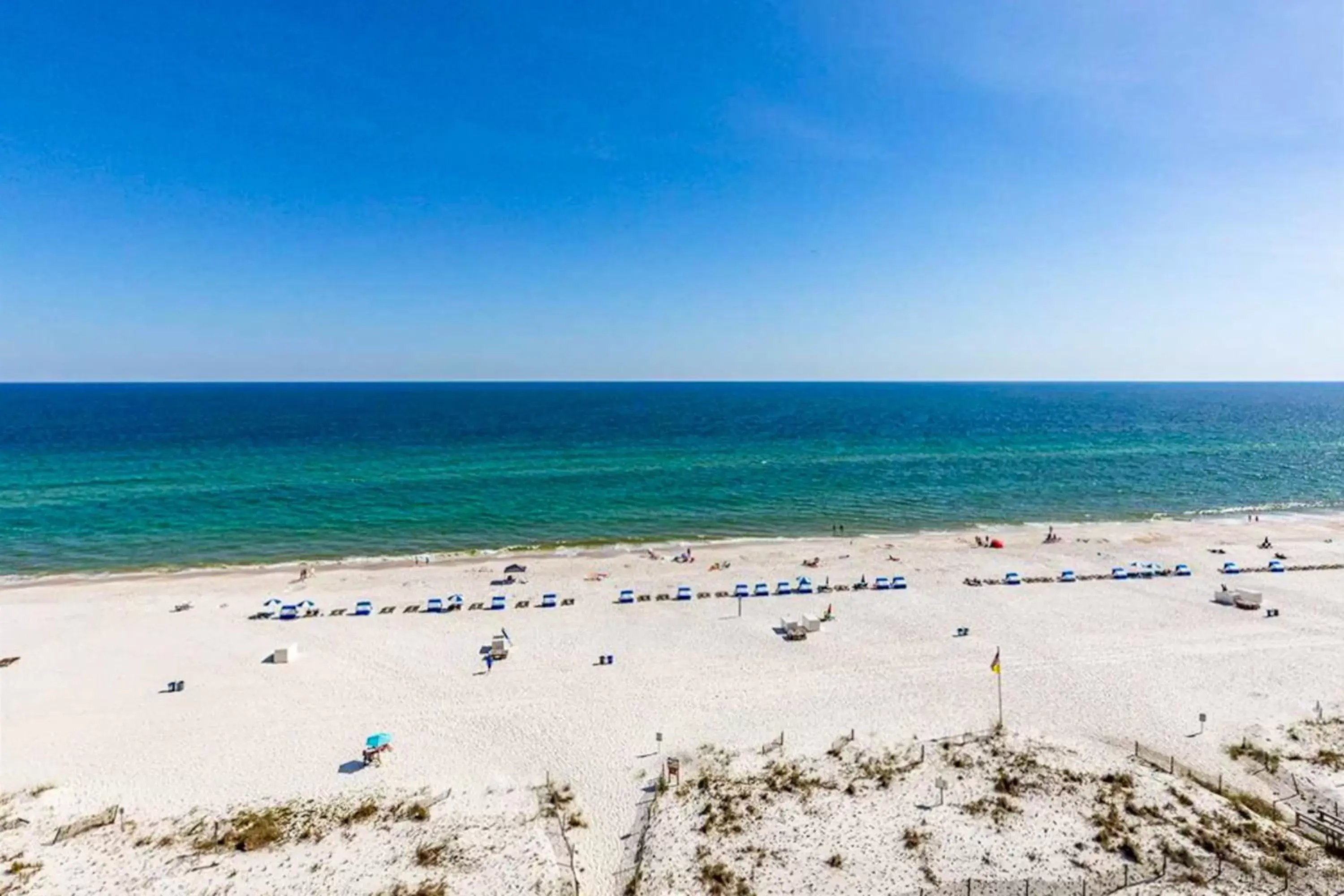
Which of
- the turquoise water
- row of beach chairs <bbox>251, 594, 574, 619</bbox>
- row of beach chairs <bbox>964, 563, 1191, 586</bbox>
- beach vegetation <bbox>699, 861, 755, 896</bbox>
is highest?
the turquoise water

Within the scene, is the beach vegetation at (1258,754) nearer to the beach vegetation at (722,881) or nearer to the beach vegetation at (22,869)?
the beach vegetation at (722,881)

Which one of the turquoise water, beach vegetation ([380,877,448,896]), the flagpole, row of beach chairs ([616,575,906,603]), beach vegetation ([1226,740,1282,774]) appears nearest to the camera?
beach vegetation ([380,877,448,896])

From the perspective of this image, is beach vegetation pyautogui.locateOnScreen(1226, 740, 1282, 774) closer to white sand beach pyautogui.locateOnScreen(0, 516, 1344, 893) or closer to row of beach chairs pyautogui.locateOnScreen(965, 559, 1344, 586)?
white sand beach pyautogui.locateOnScreen(0, 516, 1344, 893)

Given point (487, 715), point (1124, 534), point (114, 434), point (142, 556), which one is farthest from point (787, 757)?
point (114, 434)

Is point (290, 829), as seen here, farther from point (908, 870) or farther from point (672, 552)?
point (672, 552)

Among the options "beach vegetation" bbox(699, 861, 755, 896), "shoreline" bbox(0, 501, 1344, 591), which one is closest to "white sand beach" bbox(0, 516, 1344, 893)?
"beach vegetation" bbox(699, 861, 755, 896)

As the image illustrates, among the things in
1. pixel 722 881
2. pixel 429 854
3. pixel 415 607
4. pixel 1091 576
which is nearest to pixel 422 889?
pixel 429 854
